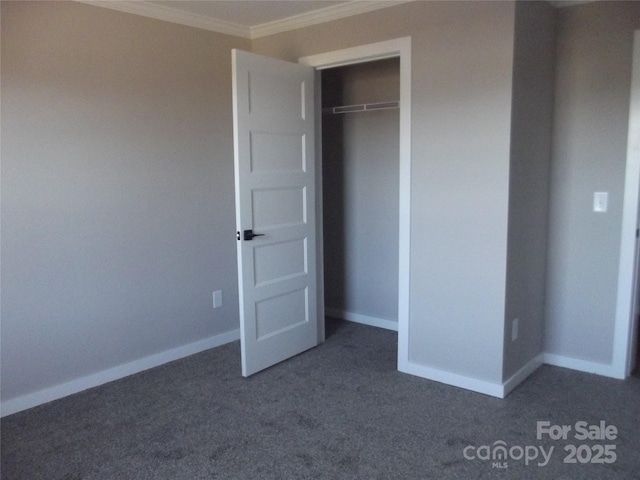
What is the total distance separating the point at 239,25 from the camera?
390 cm

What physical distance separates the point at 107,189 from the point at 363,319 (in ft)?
7.86

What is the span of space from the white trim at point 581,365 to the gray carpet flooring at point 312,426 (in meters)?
0.08

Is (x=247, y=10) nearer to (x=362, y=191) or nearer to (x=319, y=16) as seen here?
(x=319, y=16)

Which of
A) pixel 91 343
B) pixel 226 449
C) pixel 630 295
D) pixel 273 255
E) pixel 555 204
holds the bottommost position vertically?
pixel 226 449

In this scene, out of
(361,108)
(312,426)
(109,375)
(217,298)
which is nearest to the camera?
(312,426)

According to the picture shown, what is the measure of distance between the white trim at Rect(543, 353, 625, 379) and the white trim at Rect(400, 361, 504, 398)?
72cm

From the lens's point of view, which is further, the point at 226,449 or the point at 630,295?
the point at 630,295

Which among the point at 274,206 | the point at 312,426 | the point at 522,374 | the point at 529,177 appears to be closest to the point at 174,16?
the point at 274,206

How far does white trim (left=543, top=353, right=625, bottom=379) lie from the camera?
3365 millimetres

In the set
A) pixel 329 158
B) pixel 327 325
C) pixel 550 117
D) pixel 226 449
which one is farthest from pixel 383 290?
pixel 226 449

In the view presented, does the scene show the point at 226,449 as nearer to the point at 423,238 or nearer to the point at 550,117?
the point at 423,238

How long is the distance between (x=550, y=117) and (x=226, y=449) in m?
2.81

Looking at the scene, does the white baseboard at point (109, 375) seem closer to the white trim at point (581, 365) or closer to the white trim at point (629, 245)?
the white trim at point (581, 365)

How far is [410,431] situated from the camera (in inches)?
107
